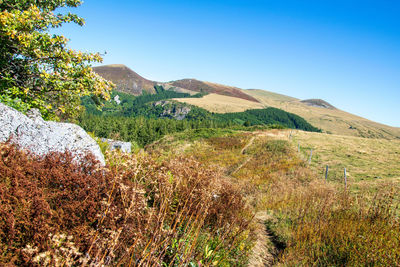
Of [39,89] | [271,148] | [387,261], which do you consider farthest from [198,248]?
[271,148]

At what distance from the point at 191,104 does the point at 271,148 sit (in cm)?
13201

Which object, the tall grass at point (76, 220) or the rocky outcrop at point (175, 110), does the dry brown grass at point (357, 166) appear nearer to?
the tall grass at point (76, 220)

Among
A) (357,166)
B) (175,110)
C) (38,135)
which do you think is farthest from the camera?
(175,110)

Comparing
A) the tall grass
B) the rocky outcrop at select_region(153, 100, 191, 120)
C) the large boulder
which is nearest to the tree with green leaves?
the large boulder

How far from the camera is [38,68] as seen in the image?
717cm

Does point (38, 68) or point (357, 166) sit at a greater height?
point (38, 68)

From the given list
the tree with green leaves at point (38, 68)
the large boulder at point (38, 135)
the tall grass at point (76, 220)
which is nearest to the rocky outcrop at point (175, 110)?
the tree with green leaves at point (38, 68)

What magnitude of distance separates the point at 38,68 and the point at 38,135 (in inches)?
153

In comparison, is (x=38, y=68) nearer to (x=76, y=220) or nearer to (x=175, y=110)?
(x=76, y=220)

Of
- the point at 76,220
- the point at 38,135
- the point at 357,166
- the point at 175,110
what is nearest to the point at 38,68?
the point at 38,135

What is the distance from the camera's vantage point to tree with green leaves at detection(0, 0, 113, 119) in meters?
6.48

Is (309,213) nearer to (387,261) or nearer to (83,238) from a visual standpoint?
(387,261)

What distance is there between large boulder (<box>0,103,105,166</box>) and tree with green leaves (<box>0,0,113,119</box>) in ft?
6.58

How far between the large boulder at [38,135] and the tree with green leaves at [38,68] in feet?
6.58
